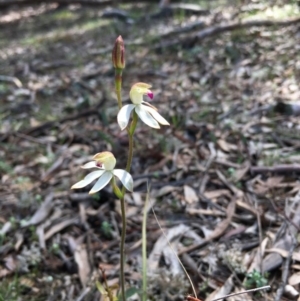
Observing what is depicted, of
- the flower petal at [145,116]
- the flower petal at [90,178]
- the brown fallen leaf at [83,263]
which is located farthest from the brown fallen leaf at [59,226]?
the flower petal at [145,116]

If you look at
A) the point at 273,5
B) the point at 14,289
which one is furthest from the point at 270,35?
the point at 14,289

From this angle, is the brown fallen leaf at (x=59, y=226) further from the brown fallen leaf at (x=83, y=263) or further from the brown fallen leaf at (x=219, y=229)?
the brown fallen leaf at (x=219, y=229)

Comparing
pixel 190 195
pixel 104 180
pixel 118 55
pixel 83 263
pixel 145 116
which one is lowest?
pixel 83 263

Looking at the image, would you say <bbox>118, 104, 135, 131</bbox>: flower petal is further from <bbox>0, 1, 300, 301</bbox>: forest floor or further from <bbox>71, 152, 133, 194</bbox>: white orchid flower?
<bbox>0, 1, 300, 301</bbox>: forest floor

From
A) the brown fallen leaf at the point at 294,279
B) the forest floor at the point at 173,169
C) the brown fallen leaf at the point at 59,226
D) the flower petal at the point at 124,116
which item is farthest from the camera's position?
the brown fallen leaf at the point at 59,226

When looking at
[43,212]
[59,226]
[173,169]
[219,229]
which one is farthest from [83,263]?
[173,169]

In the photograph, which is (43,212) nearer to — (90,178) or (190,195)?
(190,195)

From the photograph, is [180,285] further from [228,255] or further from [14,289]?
[14,289]

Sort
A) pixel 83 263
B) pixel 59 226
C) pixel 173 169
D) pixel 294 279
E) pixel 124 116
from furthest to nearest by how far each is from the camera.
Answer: pixel 173 169 → pixel 59 226 → pixel 83 263 → pixel 294 279 → pixel 124 116
